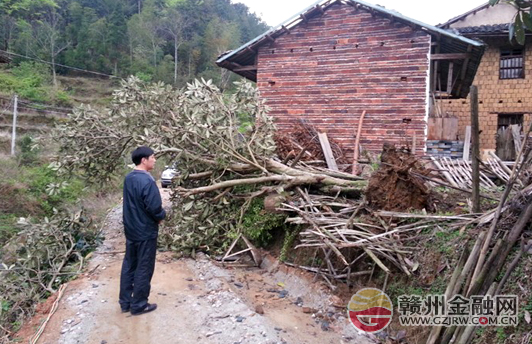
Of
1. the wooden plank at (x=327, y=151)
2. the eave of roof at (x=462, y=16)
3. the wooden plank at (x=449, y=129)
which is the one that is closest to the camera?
the wooden plank at (x=327, y=151)

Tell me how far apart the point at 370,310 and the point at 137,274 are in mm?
2652

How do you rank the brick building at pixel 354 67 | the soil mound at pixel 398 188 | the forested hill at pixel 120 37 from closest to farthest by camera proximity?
the soil mound at pixel 398 188 < the brick building at pixel 354 67 < the forested hill at pixel 120 37

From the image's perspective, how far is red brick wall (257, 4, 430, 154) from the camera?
8922 mm

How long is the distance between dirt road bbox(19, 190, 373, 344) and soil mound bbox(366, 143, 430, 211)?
1.44 m

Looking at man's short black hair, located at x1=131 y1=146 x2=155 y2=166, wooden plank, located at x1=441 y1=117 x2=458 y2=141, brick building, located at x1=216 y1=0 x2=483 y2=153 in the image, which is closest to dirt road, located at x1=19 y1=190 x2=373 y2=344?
man's short black hair, located at x1=131 y1=146 x2=155 y2=166

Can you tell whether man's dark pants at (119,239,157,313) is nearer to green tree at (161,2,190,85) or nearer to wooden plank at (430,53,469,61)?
wooden plank at (430,53,469,61)

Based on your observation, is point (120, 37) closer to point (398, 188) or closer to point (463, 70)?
point (463, 70)

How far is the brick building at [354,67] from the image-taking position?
8.86 metres

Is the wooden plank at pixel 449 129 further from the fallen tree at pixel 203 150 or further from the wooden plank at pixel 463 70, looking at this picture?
the fallen tree at pixel 203 150

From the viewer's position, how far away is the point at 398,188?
4902 mm

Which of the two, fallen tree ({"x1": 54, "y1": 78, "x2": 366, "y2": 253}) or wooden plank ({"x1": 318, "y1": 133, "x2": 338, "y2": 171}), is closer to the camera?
fallen tree ({"x1": 54, "y1": 78, "x2": 366, "y2": 253})

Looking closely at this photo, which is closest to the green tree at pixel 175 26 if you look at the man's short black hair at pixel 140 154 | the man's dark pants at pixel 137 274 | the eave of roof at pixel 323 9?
the eave of roof at pixel 323 9

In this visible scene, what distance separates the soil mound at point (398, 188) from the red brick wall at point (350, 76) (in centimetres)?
363

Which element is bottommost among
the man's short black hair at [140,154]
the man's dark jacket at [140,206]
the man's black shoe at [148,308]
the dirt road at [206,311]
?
the dirt road at [206,311]
